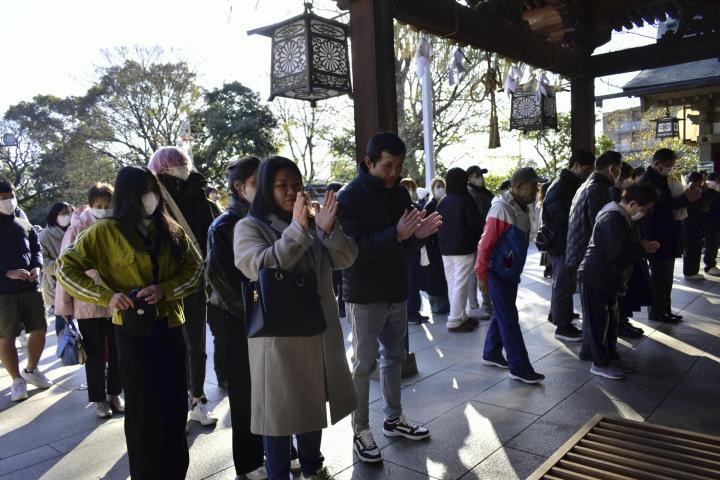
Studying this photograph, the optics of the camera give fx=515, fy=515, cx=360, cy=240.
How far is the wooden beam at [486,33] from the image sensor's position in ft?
14.3

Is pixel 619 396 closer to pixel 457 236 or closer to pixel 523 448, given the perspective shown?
pixel 523 448

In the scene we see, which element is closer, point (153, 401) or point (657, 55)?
point (153, 401)

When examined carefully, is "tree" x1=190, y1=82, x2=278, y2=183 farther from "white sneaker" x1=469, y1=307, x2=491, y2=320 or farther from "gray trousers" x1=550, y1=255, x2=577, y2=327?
"gray trousers" x1=550, y1=255, x2=577, y2=327

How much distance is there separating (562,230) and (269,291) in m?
3.87

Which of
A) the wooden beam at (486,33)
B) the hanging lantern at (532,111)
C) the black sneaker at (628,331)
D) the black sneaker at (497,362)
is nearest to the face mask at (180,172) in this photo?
the wooden beam at (486,33)

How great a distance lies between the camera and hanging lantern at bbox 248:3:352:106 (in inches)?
144

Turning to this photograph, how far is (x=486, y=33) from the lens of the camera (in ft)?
17.2

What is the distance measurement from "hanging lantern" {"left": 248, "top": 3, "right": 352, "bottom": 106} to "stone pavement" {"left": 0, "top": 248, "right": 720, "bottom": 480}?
2382mm

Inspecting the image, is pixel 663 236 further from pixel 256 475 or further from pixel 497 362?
pixel 256 475

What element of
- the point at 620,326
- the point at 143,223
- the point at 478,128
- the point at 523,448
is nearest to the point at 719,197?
the point at 620,326

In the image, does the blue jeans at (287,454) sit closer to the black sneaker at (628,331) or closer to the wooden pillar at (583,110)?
the black sneaker at (628,331)

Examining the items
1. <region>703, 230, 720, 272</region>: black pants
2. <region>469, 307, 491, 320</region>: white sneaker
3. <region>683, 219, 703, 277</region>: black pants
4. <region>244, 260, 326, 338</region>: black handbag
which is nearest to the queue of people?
<region>244, 260, 326, 338</region>: black handbag

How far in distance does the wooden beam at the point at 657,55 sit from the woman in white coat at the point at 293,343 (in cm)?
663

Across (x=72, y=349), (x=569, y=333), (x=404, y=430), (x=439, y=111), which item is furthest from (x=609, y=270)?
(x=439, y=111)
